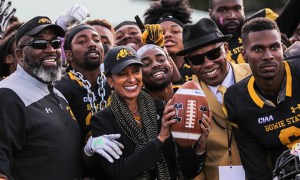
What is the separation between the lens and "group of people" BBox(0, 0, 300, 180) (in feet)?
15.6

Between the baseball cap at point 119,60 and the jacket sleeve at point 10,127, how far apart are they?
72cm

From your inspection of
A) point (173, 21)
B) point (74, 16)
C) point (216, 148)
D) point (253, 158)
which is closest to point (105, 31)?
point (74, 16)

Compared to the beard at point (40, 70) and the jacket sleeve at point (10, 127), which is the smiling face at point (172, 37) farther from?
the jacket sleeve at point (10, 127)

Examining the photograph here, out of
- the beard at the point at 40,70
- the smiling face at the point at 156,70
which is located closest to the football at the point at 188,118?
the smiling face at the point at 156,70

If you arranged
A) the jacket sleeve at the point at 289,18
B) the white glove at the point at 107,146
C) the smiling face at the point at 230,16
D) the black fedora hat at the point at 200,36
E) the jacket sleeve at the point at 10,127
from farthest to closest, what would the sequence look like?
the smiling face at the point at 230,16 → the jacket sleeve at the point at 289,18 → the black fedora hat at the point at 200,36 → the white glove at the point at 107,146 → the jacket sleeve at the point at 10,127

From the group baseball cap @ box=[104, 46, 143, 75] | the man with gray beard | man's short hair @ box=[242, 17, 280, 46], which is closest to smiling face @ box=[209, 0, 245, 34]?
man's short hair @ box=[242, 17, 280, 46]

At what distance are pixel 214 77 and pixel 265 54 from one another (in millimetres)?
641

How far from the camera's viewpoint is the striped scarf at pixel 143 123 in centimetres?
486

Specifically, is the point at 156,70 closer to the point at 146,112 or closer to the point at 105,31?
the point at 146,112

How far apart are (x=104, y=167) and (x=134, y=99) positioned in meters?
0.58

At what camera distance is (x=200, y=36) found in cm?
536

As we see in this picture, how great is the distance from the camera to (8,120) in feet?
15.4

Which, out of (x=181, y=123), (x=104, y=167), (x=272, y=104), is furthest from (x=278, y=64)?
(x=104, y=167)

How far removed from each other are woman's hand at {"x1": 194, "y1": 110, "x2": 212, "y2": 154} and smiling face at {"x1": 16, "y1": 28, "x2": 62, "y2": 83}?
1248 mm
